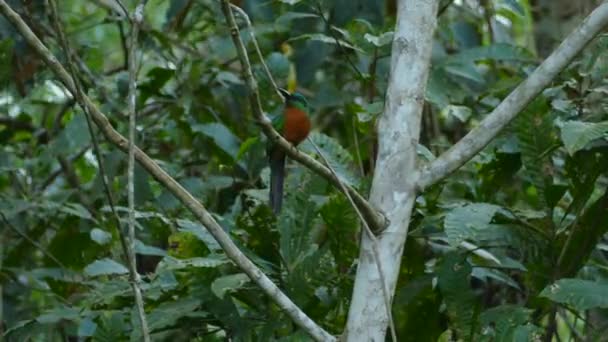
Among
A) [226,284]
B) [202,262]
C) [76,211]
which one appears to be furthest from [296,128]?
[76,211]

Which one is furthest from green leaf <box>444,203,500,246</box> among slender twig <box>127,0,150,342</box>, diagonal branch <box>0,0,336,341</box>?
slender twig <box>127,0,150,342</box>

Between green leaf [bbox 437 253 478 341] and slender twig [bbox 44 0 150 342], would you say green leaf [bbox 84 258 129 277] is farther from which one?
green leaf [bbox 437 253 478 341]

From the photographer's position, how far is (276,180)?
3.74 meters

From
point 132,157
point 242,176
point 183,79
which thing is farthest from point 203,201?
point 132,157

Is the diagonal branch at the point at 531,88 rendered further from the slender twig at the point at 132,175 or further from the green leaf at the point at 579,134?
the slender twig at the point at 132,175

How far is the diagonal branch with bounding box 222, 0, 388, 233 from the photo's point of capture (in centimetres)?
269

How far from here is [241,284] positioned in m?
3.17

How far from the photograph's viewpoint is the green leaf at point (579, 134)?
9.79 feet

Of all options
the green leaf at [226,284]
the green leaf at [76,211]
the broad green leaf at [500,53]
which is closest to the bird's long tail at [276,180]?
the green leaf at [226,284]

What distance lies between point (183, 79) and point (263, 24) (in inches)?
15.5

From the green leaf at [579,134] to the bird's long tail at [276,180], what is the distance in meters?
0.99

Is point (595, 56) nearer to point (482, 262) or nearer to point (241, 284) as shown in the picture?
point (482, 262)


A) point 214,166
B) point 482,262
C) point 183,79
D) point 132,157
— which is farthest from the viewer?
point 183,79

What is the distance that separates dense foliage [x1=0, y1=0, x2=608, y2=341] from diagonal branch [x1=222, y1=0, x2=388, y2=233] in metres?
0.35
